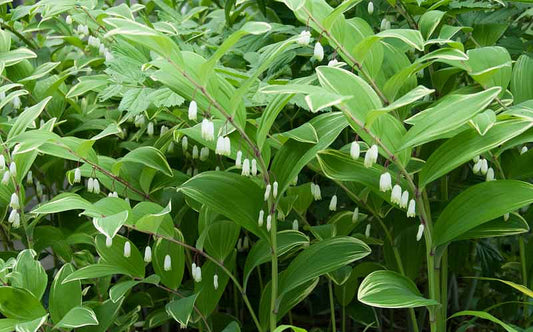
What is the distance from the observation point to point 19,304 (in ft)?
4.40

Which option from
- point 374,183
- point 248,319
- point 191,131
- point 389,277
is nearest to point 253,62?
point 191,131

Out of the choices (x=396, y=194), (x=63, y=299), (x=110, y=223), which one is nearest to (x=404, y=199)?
(x=396, y=194)

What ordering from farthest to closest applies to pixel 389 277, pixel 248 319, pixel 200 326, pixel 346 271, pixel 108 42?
pixel 248 319 → pixel 108 42 → pixel 200 326 → pixel 346 271 → pixel 389 277

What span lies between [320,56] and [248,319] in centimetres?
108

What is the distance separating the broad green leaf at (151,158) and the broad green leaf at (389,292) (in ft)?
1.66

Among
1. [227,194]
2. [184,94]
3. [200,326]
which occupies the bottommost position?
[200,326]

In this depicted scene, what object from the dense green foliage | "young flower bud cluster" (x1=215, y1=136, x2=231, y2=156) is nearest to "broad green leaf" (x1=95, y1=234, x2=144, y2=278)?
the dense green foliage

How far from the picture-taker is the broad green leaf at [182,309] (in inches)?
53.6

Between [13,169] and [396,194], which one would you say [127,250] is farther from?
[396,194]

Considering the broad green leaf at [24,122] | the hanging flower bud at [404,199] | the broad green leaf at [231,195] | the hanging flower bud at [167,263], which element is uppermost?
the broad green leaf at [24,122]

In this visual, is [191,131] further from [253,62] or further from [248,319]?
[248,319]

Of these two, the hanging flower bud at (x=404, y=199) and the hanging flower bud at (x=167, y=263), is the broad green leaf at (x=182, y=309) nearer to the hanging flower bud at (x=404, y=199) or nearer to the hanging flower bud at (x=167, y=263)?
the hanging flower bud at (x=167, y=263)

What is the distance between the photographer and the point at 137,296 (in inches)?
65.0

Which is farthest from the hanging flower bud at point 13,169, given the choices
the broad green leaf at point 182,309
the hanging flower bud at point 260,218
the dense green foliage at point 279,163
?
the hanging flower bud at point 260,218
